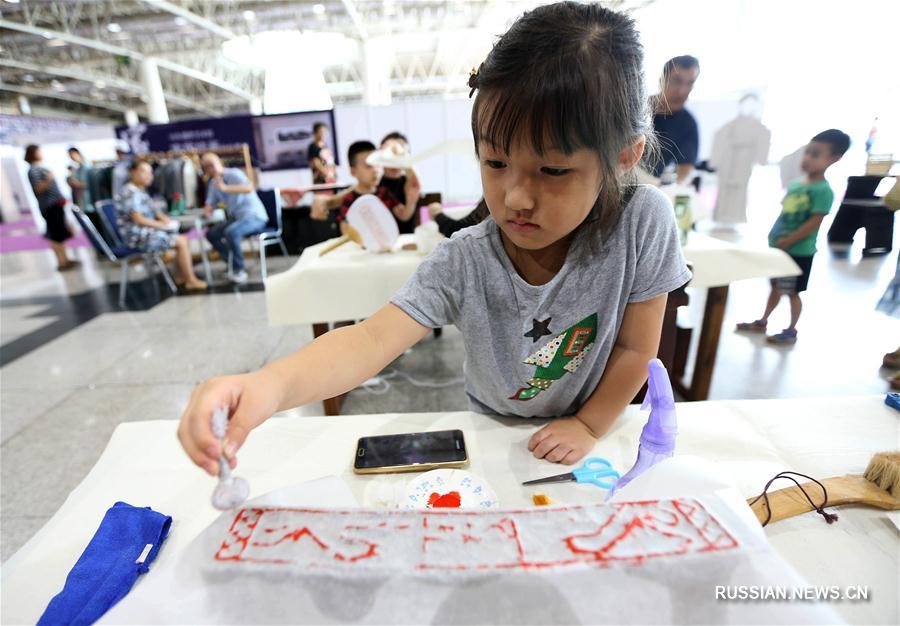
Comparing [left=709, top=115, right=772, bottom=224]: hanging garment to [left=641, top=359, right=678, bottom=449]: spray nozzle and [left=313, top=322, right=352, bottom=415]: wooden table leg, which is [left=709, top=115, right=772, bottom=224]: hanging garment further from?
[left=313, top=322, right=352, bottom=415]: wooden table leg

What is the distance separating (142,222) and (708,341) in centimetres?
413

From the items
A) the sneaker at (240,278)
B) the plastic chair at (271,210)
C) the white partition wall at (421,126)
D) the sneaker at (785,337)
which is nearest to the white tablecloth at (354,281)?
the sneaker at (785,337)

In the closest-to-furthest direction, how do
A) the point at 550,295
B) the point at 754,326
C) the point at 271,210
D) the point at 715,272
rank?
1. the point at 550,295
2. the point at 715,272
3. the point at 754,326
4. the point at 271,210

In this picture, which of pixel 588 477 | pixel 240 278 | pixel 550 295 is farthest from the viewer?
pixel 240 278

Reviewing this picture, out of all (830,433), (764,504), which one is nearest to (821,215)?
(830,433)

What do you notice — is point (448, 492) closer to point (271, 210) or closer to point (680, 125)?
point (680, 125)

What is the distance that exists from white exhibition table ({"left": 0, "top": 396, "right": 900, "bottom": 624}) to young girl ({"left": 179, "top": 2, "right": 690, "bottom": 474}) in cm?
7

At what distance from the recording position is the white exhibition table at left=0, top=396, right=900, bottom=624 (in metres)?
0.46

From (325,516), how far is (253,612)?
8 cm

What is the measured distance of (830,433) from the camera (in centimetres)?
65

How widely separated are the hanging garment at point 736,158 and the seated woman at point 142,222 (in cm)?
393

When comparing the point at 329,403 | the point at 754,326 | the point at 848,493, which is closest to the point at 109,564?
the point at 848,493

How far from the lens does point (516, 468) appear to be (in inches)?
23.9

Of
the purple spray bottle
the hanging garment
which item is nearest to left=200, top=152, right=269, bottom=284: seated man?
the hanging garment
